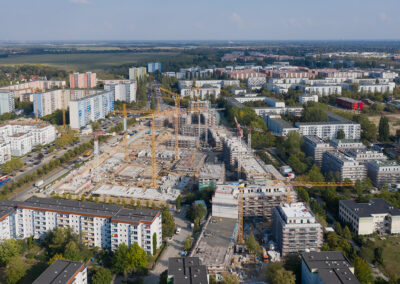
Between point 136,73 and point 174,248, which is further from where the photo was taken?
point 136,73

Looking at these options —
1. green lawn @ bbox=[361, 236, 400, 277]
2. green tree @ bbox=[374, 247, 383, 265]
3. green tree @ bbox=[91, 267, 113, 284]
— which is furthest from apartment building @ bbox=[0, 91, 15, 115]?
green tree @ bbox=[374, 247, 383, 265]

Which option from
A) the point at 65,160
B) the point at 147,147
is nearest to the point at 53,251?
the point at 65,160

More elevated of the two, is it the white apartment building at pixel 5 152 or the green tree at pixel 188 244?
the white apartment building at pixel 5 152

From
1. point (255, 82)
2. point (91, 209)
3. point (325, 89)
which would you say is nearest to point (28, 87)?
point (255, 82)

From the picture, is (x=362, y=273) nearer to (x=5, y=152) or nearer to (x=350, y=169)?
(x=350, y=169)

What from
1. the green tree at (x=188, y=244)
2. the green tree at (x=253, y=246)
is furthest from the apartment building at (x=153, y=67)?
the green tree at (x=253, y=246)

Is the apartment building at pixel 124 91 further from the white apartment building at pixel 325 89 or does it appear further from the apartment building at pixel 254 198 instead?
the apartment building at pixel 254 198
